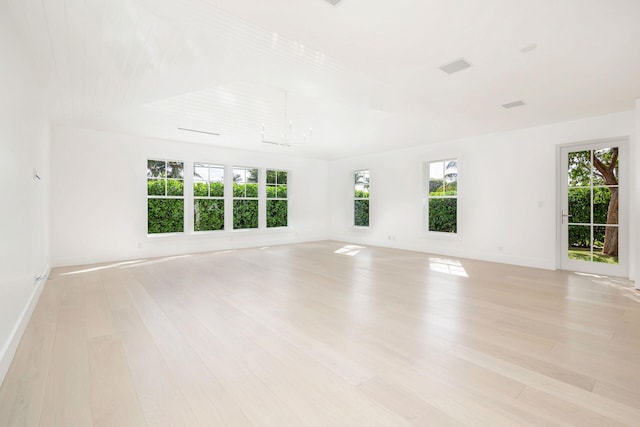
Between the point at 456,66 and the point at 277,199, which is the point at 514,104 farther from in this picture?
the point at 277,199

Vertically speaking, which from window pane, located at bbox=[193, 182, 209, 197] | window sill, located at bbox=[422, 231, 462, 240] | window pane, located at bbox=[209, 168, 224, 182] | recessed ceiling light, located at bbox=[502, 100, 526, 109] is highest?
recessed ceiling light, located at bbox=[502, 100, 526, 109]

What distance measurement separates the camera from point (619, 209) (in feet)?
15.8

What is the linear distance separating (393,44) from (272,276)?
3545mm

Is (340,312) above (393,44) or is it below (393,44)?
below

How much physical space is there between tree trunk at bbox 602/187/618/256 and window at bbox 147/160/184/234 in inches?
325

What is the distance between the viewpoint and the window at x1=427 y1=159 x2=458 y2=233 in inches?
275

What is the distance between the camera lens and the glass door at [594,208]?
4.83 m

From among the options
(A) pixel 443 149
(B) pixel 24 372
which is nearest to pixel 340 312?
(B) pixel 24 372

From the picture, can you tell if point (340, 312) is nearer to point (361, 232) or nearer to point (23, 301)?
point (23, 301)

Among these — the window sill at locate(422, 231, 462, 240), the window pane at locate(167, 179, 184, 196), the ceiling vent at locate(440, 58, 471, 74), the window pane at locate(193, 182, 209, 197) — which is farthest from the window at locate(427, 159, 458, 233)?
the window pane at locate(167, 179, 184, 196)

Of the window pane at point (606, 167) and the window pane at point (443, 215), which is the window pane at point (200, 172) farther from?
the window pane at point (606, 167)

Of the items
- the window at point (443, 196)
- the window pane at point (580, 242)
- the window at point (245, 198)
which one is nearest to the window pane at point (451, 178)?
the window at point (443, 196)

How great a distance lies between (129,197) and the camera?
20.8 ft

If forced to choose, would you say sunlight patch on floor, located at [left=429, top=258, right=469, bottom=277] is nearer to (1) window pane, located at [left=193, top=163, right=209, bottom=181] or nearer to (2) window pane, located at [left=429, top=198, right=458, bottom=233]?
(2) window pane, located at [left=429, top=198, right=458, bottom=233]
